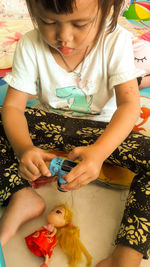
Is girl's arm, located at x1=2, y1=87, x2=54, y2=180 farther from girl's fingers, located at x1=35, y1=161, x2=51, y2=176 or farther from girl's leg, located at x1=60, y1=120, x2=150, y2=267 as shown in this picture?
girl's leg, located at x1=60, y1=120, x2=150, y2=267

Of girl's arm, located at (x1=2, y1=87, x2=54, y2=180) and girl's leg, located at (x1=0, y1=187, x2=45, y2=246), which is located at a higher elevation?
girl's arm, located at (x1=2, y1=87, x2=54, y2=180)

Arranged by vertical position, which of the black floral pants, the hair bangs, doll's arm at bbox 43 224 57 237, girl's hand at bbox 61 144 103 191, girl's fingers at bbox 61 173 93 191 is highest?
the hair bangs

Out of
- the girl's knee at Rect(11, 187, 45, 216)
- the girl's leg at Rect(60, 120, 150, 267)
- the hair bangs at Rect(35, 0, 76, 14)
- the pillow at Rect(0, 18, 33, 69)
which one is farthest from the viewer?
the pillow at Rect(0, 18, 33, 69)

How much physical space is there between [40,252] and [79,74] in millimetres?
484

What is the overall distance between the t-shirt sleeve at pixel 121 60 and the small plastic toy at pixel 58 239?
38cm

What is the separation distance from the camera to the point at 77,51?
2.37 ft

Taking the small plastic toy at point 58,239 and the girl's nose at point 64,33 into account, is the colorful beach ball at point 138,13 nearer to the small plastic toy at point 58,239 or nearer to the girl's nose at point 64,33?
the girl's nose at point 64,33

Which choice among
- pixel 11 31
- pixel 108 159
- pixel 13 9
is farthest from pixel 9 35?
pixel 108 159

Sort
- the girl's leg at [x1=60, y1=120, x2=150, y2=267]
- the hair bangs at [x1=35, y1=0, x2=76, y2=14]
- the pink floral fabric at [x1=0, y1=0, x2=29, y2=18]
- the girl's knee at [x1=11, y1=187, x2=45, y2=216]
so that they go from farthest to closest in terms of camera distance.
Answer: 1. the pink floral fabric at [x1=0, y1=0, x2=29, y2=18]
2. the girl's knee at [x1=11, y1=187, x2=45, y2=216]
3. the girl's leg at [x1=60, y1=120, x2=150, y2=267]
4. the hair bangs at [x1=35, y1=0, x2=76, y2=14]

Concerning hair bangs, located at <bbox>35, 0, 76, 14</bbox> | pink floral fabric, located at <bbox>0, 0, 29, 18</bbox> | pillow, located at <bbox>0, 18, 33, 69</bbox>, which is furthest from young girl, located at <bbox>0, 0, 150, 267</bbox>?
pink floral fabric, located at <bbox>0, 0, 29, 18</bbox>

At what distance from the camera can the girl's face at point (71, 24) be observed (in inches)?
20.2

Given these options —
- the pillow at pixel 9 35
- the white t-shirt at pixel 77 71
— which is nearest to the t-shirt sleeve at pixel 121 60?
the white t-shirt at pixel 77 71

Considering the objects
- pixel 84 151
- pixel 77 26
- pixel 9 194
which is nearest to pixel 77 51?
pixel 77 26

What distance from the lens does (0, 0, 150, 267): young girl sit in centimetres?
55
